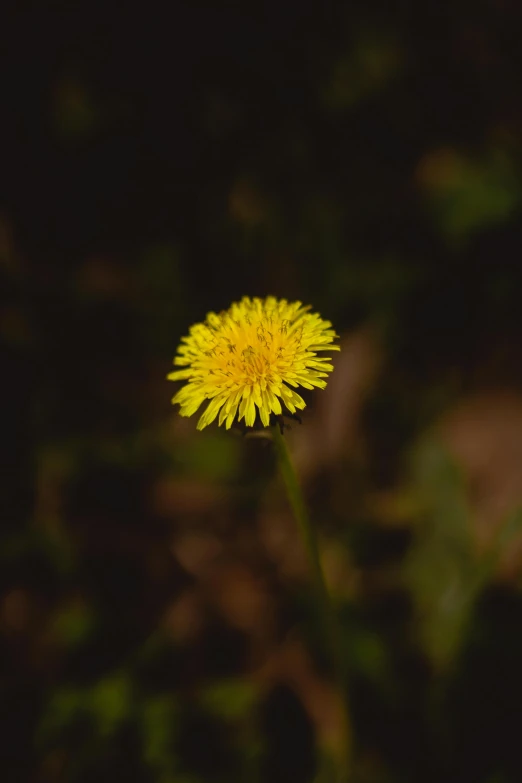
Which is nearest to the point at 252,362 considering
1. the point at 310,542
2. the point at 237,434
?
the point at 310,542

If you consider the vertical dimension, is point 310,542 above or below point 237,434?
below

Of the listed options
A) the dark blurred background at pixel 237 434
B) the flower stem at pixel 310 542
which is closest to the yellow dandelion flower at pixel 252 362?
the flower stem at pixel 310 542

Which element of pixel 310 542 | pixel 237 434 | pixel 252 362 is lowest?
pixel 310 542

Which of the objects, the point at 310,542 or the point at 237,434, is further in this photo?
the point at 237,434

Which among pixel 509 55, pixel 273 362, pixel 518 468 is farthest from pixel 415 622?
pixel 509 55

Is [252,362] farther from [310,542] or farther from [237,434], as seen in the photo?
[237,434]

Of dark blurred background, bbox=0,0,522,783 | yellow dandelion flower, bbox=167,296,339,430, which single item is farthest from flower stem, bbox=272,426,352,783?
dark blurred background, bbox=0,0,522,783

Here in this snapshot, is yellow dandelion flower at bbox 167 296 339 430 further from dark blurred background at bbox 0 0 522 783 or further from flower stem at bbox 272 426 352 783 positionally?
dark blurred background at bbox 0 0 522 783
